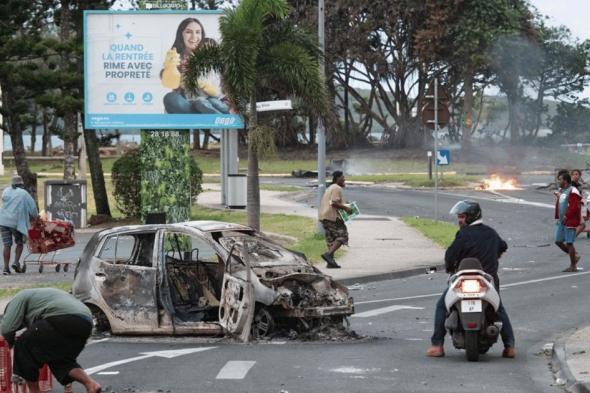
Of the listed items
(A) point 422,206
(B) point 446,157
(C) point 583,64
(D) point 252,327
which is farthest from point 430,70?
(D) point 252,327

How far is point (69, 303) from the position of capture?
9.22 meters

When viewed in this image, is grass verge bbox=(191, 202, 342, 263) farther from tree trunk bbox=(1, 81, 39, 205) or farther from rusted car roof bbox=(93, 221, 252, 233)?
rusted car roof bbox=(93, 221, 252, 233)

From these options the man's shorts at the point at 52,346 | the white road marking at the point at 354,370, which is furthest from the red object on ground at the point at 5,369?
the white road marking at the point at 354,370

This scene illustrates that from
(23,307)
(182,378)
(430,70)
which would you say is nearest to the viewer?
(23,307)

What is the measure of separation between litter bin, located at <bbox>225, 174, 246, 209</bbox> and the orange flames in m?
12.1

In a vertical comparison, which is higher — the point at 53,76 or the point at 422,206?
the point at 53,76

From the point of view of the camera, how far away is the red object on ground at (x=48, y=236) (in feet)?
69.2

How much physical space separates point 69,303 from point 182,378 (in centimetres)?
181

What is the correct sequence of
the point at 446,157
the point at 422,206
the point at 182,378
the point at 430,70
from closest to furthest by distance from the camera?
1. the point at 182,378
2. the point at 446,157
3. the point at 422,206
4. the point at 430,70

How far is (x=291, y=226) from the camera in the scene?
29.7 metres

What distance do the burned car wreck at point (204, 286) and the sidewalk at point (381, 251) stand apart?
19.4 ft

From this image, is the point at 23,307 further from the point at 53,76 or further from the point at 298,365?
the point at 53,76

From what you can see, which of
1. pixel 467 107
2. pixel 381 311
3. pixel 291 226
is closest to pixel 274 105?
pixel 291 226

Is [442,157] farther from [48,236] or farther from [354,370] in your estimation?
[354,370]
